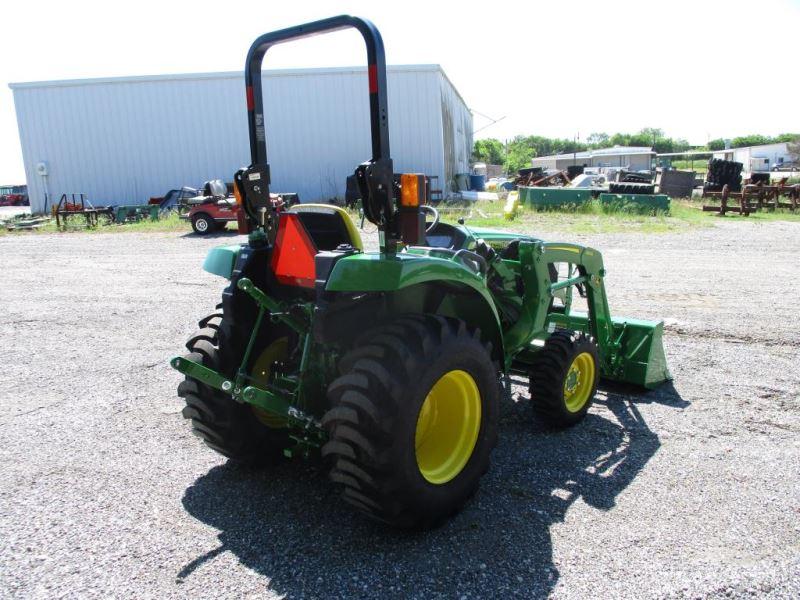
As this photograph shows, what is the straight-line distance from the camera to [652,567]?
2.75 meters

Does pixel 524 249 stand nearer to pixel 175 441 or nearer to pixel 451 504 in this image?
pixel 451 504

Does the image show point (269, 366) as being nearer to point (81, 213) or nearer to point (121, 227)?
point (121, 227)

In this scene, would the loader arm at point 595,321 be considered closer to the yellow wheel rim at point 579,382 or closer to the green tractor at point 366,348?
the green tractor at point 366,348

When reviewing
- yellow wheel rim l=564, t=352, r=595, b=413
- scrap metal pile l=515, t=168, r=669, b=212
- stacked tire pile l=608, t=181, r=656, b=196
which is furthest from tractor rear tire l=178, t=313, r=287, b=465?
stacked tire pile l=608, t=181, r=656, b=196

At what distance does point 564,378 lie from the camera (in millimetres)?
4145

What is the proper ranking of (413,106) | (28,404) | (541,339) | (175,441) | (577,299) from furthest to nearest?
(413,106), (577,299), (28,404), (541,339), (175,441)

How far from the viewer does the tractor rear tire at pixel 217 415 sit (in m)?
3.35

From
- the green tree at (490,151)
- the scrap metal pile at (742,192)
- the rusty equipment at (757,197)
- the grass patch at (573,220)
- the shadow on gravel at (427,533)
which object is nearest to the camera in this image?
the shadow on gravel at (427,533)

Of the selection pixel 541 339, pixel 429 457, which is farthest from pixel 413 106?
pixel 429 457

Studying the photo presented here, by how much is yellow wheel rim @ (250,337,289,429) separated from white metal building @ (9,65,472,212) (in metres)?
20.3

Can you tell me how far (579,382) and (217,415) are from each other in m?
2.45

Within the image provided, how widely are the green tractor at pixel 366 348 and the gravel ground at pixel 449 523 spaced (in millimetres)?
259

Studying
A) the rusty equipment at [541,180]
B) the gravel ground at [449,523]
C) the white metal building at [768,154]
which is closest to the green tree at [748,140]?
the white metal building at [768,154]

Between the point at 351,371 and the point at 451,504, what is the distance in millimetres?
831
